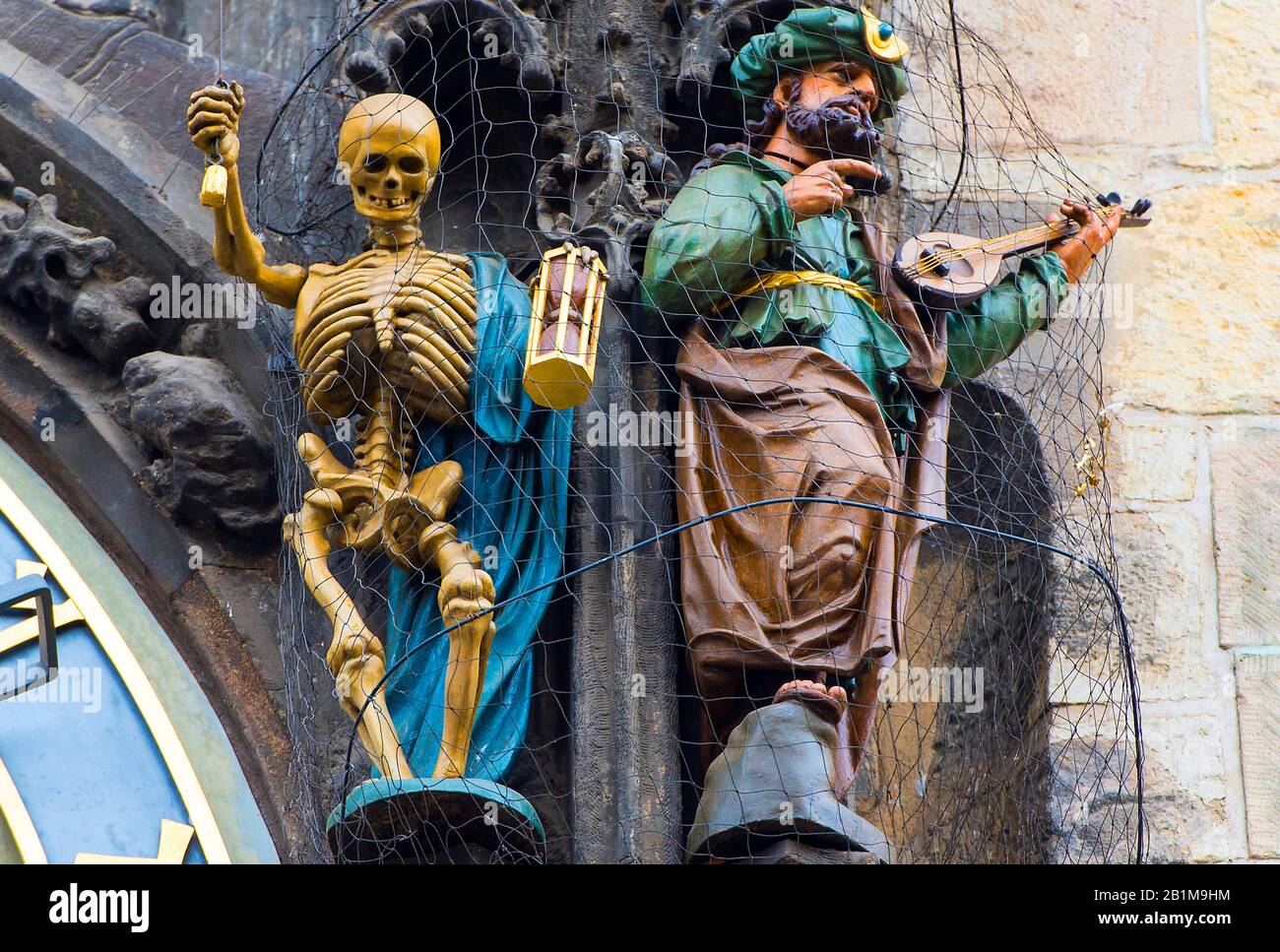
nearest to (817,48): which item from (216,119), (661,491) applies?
(661,491)

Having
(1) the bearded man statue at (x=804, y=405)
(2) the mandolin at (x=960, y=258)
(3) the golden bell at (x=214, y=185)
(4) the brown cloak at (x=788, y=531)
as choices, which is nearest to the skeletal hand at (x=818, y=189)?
(1) the bearded man statue at (x=804, y=405)

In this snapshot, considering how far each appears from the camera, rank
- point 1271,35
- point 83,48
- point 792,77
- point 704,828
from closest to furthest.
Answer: point 704,828
point 792,77
point 83,48
point 1271,35

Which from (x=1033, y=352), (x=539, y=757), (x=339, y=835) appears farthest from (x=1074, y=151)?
(x=339, y=835)

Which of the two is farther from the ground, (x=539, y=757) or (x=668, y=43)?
(x=668, y=43)

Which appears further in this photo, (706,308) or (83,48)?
(83,48)

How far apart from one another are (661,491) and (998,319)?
618 mm

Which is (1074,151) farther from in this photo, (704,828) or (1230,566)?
(704,828)

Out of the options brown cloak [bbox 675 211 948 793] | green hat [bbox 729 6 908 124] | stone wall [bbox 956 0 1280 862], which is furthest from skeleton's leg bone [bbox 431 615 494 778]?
stone wall [bbox 956 0 1280 862]

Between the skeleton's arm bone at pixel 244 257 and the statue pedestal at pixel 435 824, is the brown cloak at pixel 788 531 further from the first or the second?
the skeleton's arm bone at pixel 244 257

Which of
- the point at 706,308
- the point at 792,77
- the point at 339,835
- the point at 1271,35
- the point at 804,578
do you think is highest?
the point at 1271,35

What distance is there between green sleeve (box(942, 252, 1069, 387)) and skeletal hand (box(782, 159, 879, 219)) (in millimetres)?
268

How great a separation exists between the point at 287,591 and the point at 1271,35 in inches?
86.2

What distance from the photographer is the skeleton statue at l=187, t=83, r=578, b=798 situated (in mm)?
4270

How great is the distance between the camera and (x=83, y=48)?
16.7ft
